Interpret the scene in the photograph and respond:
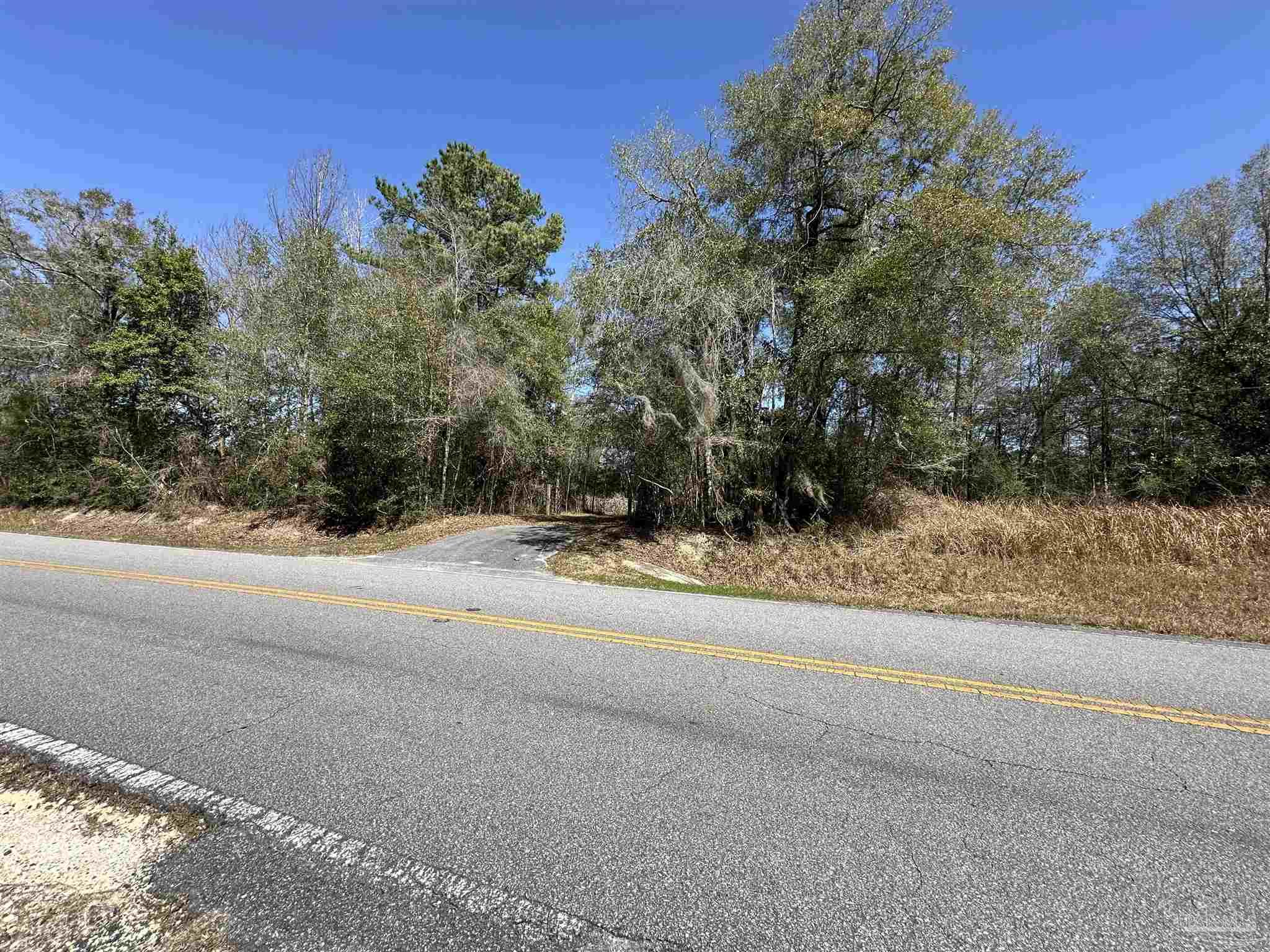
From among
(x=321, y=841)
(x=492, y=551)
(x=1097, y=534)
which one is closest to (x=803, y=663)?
(x=321, y=841)

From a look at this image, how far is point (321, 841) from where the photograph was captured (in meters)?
2.06

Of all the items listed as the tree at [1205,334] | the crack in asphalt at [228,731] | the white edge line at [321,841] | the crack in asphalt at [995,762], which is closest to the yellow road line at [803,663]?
the crack in asphalt at [995,762]

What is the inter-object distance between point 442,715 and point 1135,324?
24830 millimetres

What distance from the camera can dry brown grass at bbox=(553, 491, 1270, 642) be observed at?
243 inches

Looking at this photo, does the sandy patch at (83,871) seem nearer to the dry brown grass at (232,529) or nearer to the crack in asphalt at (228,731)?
the crack in asphalt at (228,731)

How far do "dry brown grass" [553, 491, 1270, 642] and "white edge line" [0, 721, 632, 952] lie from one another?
20.1 feet

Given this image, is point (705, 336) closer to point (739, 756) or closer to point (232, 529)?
point (739, 756)

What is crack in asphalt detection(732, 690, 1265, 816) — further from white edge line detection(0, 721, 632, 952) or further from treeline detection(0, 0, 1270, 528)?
treeline detection(0, 0, 1270, 528)

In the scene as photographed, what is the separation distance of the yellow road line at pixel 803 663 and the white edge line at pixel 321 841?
2714 millimetres

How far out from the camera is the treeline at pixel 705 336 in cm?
1061

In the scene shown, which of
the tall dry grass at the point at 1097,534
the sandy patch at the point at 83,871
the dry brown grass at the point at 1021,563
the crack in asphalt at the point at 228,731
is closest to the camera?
the sandy patch at the point at 83,871

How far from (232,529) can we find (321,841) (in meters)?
16.4

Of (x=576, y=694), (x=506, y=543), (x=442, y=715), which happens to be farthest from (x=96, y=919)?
(x=506, y=543)

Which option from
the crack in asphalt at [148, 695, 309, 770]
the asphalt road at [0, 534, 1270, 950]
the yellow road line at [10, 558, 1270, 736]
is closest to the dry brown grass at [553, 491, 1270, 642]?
the asphalt road at [0, 534, 1270, 950]
